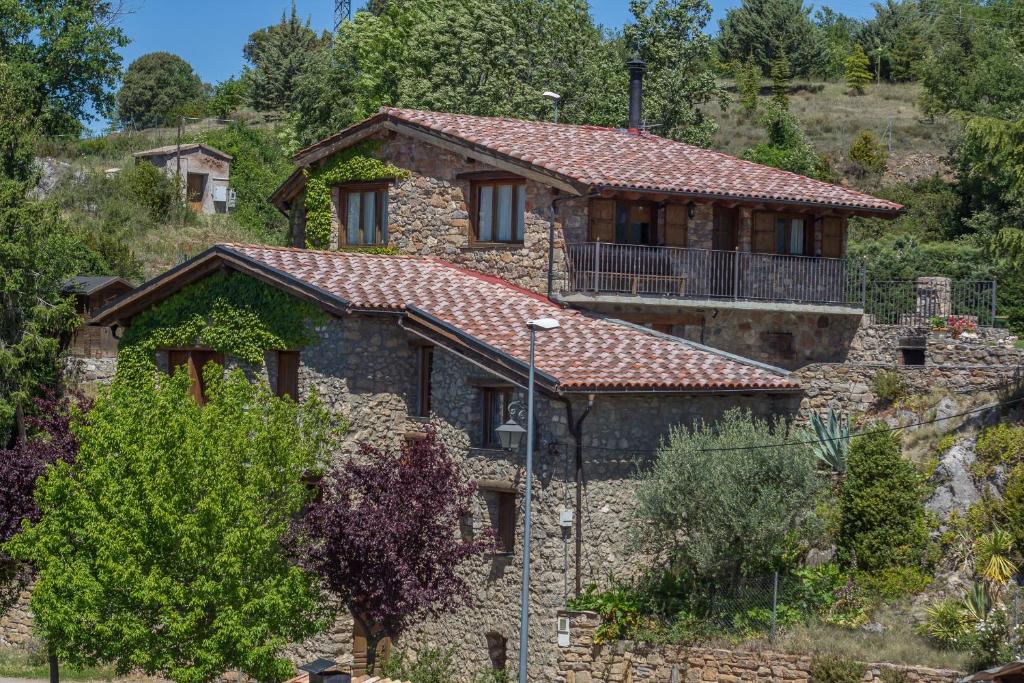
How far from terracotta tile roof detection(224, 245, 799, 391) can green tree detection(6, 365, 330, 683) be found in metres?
4.16

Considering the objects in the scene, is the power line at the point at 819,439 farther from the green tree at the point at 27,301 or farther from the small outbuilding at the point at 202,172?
the small outbuilding at the point at 202,172

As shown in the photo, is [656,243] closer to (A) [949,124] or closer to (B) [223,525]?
(B) [223,525]

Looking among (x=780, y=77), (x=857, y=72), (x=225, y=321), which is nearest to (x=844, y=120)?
(x=780, y=77)

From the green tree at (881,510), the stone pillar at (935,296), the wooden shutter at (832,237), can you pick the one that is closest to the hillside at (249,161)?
the wooden shutter at (832,237)

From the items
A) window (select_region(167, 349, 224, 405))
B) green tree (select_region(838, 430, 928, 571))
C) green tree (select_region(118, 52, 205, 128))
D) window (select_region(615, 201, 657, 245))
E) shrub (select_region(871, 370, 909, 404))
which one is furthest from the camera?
green tree (select_region(118, 52, 205, 128))

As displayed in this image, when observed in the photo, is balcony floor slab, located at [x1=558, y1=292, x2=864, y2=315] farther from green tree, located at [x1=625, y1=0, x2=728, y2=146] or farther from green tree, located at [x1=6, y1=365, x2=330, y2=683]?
green tree, located at [x1=625, y1=0, x2=728, y2=146]

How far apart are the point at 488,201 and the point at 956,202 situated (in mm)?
26401

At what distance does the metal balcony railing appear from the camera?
1151 inches

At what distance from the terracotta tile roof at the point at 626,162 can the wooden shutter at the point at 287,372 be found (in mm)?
5983

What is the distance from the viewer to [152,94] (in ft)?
304

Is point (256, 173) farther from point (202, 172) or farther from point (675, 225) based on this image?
point (675, 225)

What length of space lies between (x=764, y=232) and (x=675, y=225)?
2332 millimetres

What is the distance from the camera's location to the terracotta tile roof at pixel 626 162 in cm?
2934

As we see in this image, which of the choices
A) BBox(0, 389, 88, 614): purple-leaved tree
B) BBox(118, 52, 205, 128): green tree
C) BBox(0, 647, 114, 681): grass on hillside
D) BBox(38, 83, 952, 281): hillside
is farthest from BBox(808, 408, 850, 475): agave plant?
BBox(118, 52, 205, 128): green tree
